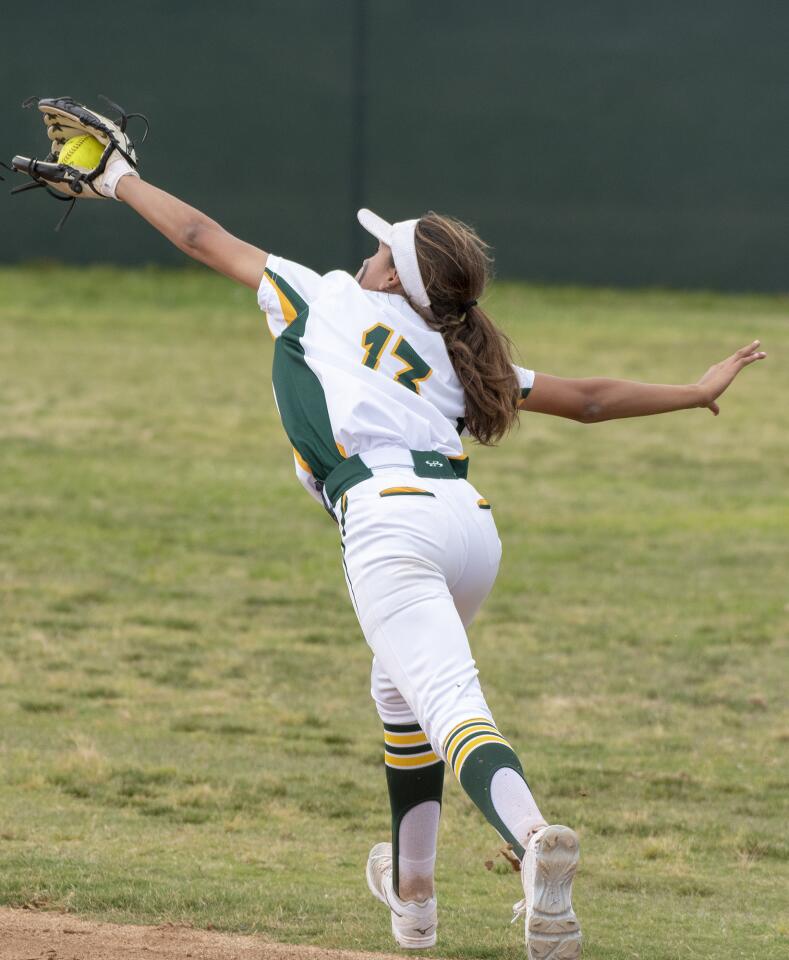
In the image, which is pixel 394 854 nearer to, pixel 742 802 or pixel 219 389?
pixel 742 802

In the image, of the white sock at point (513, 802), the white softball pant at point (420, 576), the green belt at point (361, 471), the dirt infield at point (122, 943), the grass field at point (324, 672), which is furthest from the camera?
the grass field at point (324, 672)

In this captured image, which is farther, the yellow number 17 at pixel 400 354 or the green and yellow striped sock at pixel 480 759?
the yellow number 17 at pixel 400 354

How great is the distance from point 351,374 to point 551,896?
113 centimetres

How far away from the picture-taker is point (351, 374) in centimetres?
308

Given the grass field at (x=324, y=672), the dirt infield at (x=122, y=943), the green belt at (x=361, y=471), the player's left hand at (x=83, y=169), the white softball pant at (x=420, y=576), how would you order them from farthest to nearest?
1. the grass field at (x=324, y=672)
2. the player's left hand at (x=83, y=169)
3. the dirt infield at (x=122, y=943)
4. the green belt at (x=361, y=471)
5. the white softball pant at (x=420, y=576)

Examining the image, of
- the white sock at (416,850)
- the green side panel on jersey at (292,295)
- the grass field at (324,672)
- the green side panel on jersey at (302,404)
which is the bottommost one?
the grass field at (324,672)

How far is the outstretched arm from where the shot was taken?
353 cm

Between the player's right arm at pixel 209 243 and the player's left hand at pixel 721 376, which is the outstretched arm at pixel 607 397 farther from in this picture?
the player's right arm at pixel 209 243

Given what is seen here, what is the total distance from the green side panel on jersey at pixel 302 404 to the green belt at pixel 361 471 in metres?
0.03

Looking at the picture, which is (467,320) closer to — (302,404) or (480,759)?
(302,404)

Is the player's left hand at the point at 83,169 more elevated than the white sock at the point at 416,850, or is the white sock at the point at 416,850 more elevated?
the player's left hand at the point at 83,169

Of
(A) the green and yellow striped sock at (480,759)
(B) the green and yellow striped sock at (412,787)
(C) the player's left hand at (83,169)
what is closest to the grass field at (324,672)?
(B) the green and yellow striped sock at (412,787)

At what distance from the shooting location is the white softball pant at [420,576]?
2805 millimetres

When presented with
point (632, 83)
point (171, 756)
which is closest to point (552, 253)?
point (632, 83)
